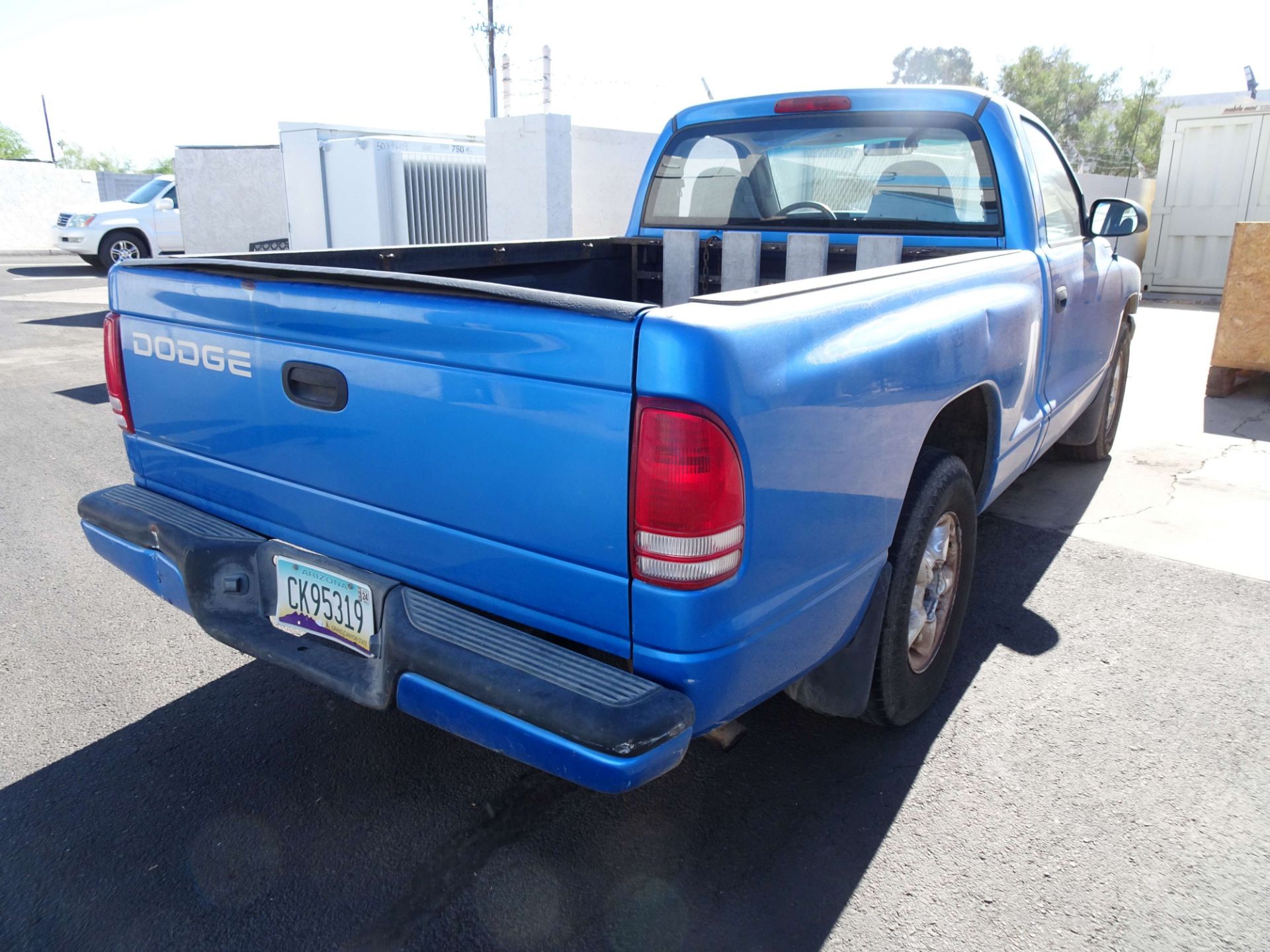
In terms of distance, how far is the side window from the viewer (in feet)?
12.3

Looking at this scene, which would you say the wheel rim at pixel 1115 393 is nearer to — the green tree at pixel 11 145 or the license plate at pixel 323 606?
the license plate at pixel 323 606

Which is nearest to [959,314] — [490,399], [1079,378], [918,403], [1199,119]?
[918,403]

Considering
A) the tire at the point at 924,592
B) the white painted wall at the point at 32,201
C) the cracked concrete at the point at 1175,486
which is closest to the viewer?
the tire at the point at 924,592

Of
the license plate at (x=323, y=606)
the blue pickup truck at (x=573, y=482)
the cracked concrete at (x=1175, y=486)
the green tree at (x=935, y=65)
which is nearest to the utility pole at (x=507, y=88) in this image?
the cracked concrete at (x=1175, y=486)

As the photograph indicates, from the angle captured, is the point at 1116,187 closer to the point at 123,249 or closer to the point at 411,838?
the point at 123,249

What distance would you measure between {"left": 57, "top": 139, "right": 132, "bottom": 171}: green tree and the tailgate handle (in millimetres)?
73069

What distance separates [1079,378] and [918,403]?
232 cm

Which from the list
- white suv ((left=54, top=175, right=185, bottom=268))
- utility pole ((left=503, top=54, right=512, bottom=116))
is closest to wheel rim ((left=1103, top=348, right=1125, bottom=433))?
utility pole ((left=503, top=54, right=512, bottom=116))

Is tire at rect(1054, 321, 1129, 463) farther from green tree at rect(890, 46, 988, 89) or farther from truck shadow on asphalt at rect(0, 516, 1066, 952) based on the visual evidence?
green tree at rect(890, 46, 988, 89)

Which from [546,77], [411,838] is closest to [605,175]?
[546,77]

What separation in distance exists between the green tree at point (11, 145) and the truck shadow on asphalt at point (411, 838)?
71171 millimetres

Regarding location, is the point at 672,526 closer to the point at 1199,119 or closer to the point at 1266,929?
the point at 1266,929

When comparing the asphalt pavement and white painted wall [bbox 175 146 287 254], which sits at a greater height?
white painted wall [bbox 175 146 287 254]

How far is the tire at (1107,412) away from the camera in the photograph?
5.36 m
